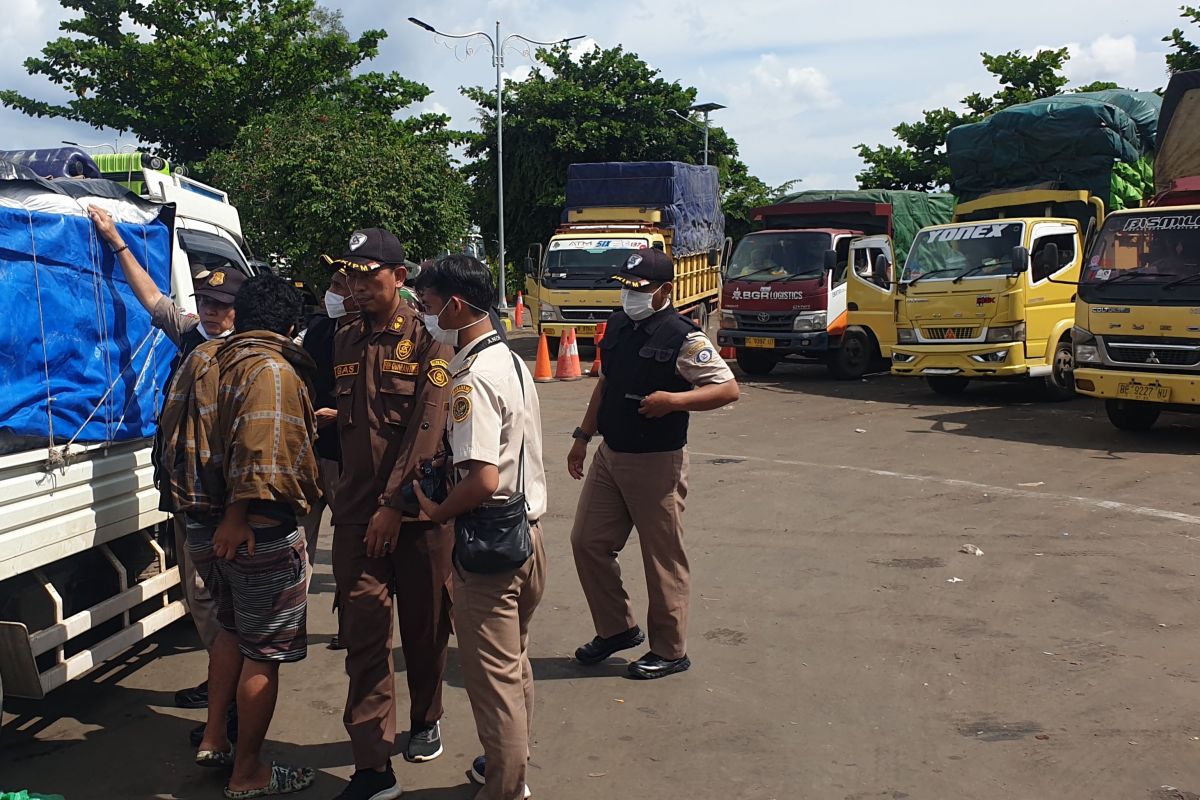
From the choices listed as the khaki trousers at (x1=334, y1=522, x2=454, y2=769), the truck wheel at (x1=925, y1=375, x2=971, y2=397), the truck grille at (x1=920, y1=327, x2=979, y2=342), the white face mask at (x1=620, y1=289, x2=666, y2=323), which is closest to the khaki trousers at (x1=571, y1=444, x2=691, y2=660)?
the white face mask at (x1=620, y1=289, x2=666, y2=323)

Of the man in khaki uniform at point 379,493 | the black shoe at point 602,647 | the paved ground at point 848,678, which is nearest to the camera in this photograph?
the man in khaki uniform at point 379,493

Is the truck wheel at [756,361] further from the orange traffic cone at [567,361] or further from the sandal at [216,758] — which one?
the sandal at [216,758]

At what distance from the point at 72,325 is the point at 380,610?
67.3 inches

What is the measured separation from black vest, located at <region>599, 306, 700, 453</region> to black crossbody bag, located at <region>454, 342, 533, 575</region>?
4.83 ft

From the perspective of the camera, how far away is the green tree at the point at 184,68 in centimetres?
2794

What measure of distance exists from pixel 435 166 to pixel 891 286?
1060 cm

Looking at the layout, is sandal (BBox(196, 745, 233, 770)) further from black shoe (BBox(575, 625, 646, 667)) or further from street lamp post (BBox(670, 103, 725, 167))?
street lamp post (BBox(670, 103, 725, 167))

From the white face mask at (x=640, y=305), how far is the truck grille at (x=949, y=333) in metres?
9.22

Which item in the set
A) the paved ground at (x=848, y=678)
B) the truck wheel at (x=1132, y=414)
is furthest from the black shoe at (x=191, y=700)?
the truck wheel at (x=1132, y=414)

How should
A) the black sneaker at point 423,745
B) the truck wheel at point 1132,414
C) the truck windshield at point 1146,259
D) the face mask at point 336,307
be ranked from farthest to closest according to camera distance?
the truck wheel at point 1132,414, the truck windshield at point 1146,259, the face mask at point 336,307, the black sneaker at point 423,745

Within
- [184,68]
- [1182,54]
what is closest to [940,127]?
[1182,54]

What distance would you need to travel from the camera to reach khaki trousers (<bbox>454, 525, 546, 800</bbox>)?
3.73 m

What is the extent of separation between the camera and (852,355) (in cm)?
1700

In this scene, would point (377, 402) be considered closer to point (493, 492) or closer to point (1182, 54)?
point (493, 492)
